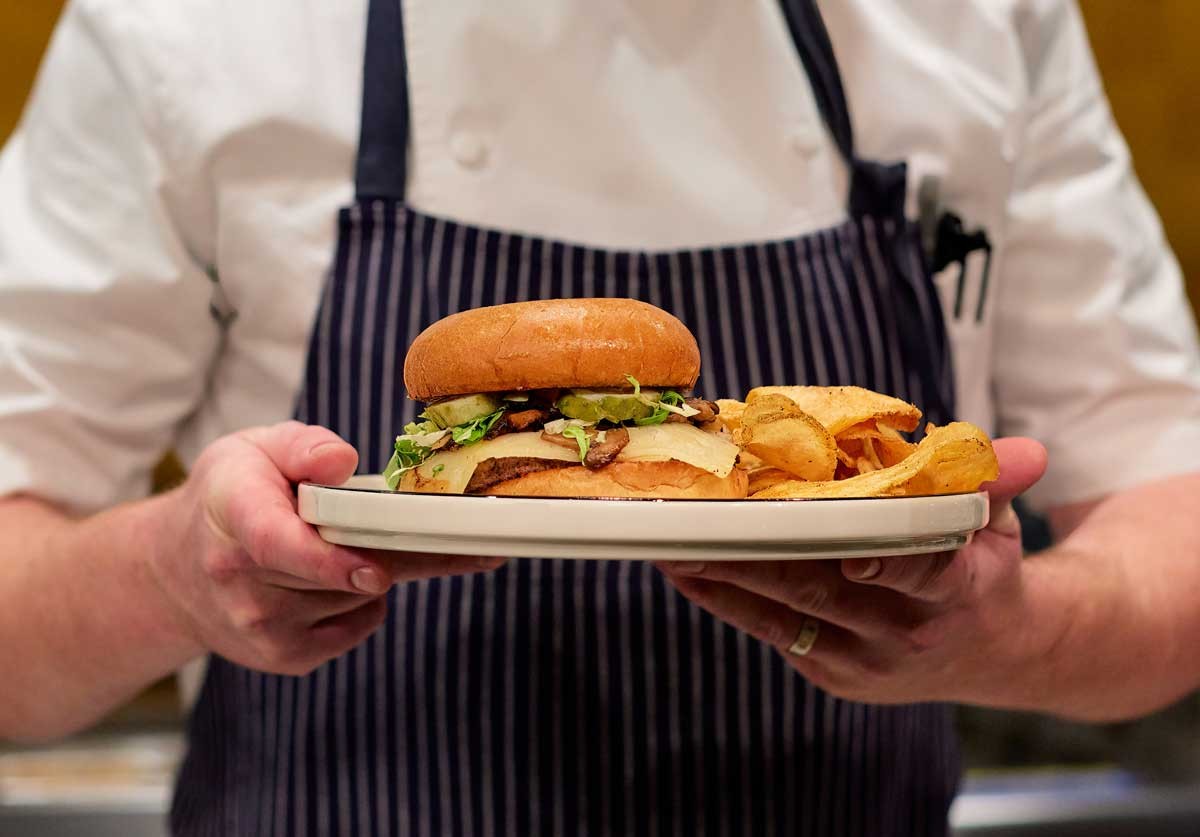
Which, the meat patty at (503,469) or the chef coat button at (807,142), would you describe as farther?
the chef coat button at (807,142)

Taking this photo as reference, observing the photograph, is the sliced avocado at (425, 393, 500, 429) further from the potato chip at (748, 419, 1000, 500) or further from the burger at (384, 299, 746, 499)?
the potato chip at (748, 419, 1000, 500)

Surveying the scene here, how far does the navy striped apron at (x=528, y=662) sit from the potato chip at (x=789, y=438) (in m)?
0.50

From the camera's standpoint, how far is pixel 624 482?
3.08 ft

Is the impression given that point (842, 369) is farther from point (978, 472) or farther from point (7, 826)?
point (7, 826)

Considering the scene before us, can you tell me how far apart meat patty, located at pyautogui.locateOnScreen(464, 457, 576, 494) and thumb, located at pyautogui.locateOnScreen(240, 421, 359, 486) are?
105mm

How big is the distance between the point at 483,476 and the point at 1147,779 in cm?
218

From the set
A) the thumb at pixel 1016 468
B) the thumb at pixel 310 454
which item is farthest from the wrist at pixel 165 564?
the thumb at pixel 1016 468

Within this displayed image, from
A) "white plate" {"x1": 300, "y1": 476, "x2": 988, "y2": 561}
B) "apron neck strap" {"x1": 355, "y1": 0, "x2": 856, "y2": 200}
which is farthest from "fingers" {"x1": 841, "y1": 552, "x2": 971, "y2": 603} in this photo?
"apron neck strap" {"x1": 355, "y1": 0, "x2": 856, "y2": 200}

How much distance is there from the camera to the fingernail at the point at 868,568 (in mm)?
865

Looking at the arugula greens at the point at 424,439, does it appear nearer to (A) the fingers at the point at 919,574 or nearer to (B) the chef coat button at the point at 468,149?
(A) the fingers at the point at 919,574

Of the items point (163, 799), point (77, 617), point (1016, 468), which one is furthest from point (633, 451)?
point (163, 799)

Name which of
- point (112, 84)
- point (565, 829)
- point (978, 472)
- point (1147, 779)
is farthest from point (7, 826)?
point (1147, 779)

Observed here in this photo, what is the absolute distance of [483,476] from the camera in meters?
0.96

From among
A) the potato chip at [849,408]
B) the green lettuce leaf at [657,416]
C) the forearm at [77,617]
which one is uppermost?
the potato chip at [849,408]
